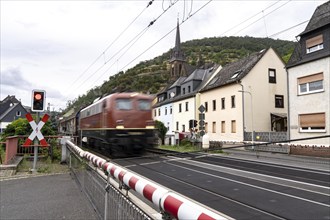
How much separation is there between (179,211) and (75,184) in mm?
7369

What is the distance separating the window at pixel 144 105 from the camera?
17672mm

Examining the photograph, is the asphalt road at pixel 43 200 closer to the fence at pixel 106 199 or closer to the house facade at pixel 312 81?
the fence at pixel 106 199

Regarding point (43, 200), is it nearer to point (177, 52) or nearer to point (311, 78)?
point (311, 78)

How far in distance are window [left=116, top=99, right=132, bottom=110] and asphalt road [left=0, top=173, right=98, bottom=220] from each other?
768 cm

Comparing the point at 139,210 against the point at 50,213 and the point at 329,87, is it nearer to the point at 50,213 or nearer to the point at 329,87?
the point at 50,213

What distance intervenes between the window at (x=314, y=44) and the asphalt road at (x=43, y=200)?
71.9ft

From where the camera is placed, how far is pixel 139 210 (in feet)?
9.45

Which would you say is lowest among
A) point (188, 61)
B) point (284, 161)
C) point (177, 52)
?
point (284, 161)

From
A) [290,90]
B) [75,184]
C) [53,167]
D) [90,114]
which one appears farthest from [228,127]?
[75,184]

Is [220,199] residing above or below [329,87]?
below

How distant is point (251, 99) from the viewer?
111 feet

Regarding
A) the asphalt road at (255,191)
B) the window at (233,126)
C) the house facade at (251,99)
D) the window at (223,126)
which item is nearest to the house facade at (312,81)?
the house facade at (251,99)

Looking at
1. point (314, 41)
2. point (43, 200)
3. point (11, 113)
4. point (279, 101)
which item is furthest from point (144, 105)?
point (11, 113)

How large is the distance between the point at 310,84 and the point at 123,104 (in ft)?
50.3
